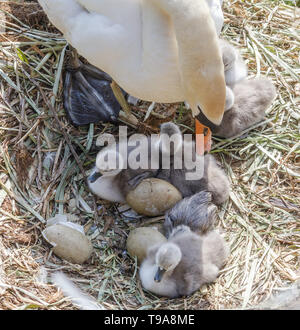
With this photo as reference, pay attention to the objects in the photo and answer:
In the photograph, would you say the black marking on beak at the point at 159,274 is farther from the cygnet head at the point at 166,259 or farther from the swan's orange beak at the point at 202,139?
the swan's orange beak at the point at 202,139

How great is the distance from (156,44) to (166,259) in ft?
3.75

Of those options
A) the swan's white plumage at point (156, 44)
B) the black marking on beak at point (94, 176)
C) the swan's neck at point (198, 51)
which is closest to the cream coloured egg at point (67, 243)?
the black marking on beak at point (94, 176)

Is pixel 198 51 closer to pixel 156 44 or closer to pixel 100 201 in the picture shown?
pixel 156 44

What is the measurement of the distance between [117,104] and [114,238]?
1.01 metres

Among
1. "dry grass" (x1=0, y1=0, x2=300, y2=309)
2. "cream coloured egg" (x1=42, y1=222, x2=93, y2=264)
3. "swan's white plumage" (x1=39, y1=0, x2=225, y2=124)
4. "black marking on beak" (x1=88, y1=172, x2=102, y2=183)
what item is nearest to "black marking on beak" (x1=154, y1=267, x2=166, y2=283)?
"dry grass" (x1=0, y1=0, x2=300, y2=309)

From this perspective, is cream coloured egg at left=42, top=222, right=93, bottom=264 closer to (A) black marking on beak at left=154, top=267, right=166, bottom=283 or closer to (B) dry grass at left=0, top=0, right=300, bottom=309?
(B) dry grass at left=0, top=0, right=300, bottom=309

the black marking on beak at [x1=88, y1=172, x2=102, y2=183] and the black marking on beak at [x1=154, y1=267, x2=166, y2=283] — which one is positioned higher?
the black marking on beak at [x1=88, y1=172, x2=102, y2=183]

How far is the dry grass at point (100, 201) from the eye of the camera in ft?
10.9

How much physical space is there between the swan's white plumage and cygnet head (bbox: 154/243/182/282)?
0.74m

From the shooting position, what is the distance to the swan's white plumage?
291cm

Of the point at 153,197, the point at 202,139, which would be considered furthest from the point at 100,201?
the point at 202,139

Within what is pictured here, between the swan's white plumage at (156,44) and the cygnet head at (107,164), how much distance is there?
0.49 meters

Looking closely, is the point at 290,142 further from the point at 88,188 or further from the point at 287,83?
the point at 88,188

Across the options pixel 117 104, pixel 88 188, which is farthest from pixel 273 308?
pixel 117 104
